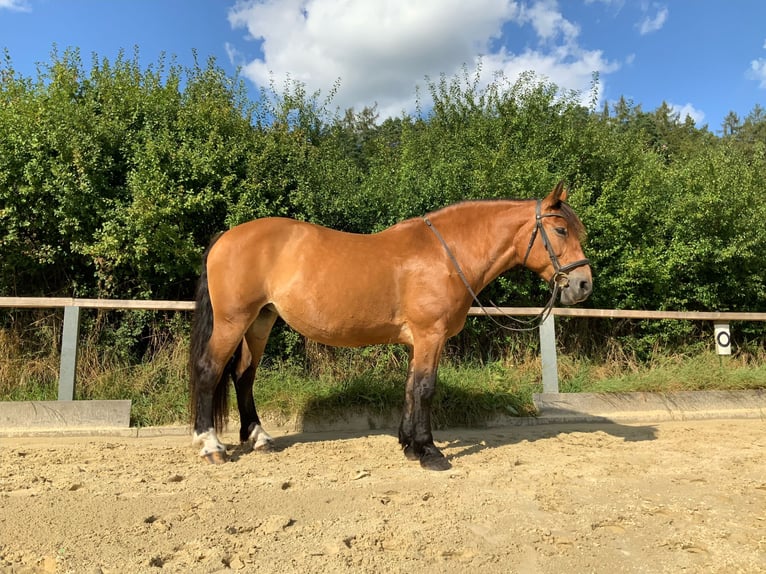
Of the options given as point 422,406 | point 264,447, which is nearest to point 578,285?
point 422,406

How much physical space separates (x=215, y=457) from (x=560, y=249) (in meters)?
3.30

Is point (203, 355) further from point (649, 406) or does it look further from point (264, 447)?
point (649, 406)

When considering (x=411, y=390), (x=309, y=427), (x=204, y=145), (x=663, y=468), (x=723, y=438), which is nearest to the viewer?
(x=663, y=468)

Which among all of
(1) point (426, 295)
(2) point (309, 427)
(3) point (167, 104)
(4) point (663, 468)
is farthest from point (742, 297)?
(3) point (167, 104)

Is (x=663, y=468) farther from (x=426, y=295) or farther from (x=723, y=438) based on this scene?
(x=426, y=295)

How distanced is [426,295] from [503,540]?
1.94m

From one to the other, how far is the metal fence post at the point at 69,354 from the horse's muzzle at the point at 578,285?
16.4 feet

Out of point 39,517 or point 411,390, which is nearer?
point 39,517

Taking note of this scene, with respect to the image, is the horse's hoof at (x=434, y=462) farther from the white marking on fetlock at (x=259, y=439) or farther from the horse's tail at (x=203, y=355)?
the horse's tail at (x=203, y=355)

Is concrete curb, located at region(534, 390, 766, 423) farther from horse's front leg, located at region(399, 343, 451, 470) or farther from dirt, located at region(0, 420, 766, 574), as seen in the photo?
horse's front leg, located at region(399, 343, 451, 470)

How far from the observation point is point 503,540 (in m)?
2.34

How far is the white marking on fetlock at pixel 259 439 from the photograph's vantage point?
409cm

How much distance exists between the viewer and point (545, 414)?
5613mm

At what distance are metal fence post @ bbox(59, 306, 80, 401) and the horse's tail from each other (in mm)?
1773
